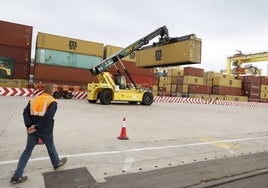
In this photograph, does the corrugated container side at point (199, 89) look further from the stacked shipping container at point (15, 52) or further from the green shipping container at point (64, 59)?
the stacked shipping container at point (15, 52)

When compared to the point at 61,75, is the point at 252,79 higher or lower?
higher

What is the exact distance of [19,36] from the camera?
80.3ft

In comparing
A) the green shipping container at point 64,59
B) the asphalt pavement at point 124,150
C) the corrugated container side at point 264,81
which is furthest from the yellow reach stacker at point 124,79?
the corrugated container side at point 264,81

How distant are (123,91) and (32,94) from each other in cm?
786

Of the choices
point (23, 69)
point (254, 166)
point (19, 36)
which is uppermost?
point (19, 36)

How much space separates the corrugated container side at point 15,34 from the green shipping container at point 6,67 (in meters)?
1.31

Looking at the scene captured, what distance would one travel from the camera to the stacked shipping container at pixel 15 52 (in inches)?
939

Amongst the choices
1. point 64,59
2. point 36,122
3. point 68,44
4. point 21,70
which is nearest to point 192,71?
point 68,44

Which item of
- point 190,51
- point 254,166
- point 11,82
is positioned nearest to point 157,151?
point 254,166

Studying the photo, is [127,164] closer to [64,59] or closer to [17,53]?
[64,59]

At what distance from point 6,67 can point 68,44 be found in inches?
217

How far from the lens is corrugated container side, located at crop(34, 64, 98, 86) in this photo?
24797 mm

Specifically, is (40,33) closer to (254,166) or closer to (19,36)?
(19,36)

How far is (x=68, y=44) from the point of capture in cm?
2612
